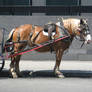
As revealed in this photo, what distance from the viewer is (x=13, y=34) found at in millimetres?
9297

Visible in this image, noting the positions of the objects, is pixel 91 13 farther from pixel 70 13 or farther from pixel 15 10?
pixel 15 10

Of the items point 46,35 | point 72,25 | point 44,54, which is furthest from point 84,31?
point 44,54

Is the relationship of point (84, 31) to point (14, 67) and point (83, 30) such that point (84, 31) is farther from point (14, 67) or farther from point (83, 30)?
point (14, 67)

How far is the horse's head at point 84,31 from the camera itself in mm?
8664

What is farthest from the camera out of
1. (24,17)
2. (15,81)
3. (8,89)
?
(24,17)

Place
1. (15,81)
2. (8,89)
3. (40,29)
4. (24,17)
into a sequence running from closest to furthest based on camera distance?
(8,89) < (15,81) < (40,29) < (24,17)

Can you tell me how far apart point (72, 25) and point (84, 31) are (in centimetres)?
49

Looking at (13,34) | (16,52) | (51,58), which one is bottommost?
(51,58)

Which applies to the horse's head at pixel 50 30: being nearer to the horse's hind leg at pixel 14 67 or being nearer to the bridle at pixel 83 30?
the bridle at pixel 83 30

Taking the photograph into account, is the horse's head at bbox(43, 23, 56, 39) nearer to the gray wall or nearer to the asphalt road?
the asphalt road

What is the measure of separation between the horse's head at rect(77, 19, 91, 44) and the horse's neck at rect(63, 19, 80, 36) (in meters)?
0.17

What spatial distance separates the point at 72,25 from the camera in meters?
8.94

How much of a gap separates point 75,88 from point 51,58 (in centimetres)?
624

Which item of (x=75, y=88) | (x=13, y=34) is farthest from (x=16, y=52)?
(x=75, y=88)
